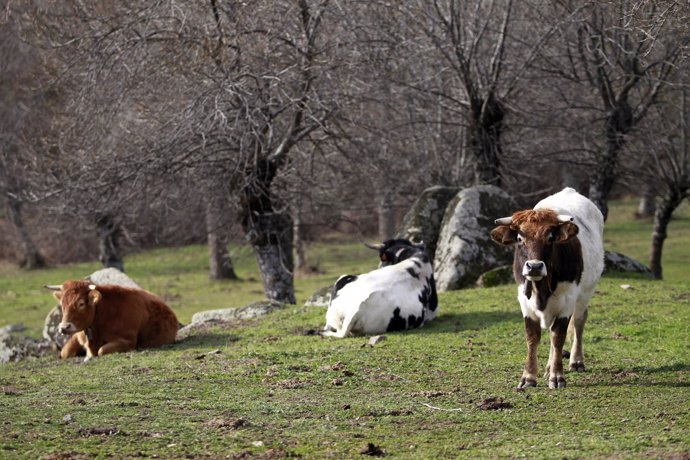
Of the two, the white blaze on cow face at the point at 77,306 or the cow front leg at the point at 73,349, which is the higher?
the white blaze on cow face at the point at 77,306

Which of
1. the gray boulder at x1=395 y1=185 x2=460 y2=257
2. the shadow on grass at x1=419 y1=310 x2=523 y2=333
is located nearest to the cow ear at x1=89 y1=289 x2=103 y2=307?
the shadow on grass at x1=419 y1=310 x2=523 y2=333

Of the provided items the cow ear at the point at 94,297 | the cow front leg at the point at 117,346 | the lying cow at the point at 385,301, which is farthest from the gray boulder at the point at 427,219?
the cow ear at the point at 94,297

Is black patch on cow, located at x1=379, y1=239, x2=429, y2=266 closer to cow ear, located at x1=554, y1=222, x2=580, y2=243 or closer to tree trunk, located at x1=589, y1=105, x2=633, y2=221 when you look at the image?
cow ear, located at x1=554, y1=222, x2=580, y2=243

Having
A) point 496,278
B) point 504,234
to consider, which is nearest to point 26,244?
point 496,278

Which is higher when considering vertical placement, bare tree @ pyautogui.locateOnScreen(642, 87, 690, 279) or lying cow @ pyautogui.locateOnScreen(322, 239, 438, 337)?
bare tree @ pyautogui.locateOnScreen(642, 87, 690, 279)

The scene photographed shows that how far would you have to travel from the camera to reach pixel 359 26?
1861cm

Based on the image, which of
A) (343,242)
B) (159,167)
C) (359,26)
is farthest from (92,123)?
(343,242)

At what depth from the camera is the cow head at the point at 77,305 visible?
14.3 metres

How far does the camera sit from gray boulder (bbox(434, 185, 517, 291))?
1934cm

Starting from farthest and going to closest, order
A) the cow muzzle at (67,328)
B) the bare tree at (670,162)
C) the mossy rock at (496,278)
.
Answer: the bare tree at (670,162)
the mossy rock at (496,278)
the cow muzzle at (67,328)

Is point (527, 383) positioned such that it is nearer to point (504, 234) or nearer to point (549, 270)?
point (549, 270)

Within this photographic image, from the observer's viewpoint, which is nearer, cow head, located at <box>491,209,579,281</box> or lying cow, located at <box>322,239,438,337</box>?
cow head, located at <box>491,209,579,281</box>

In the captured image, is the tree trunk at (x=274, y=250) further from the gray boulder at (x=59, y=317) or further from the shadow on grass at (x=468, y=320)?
the shadow on grass at (x=468, y=320)

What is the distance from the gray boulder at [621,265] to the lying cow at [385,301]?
6.28 meters
